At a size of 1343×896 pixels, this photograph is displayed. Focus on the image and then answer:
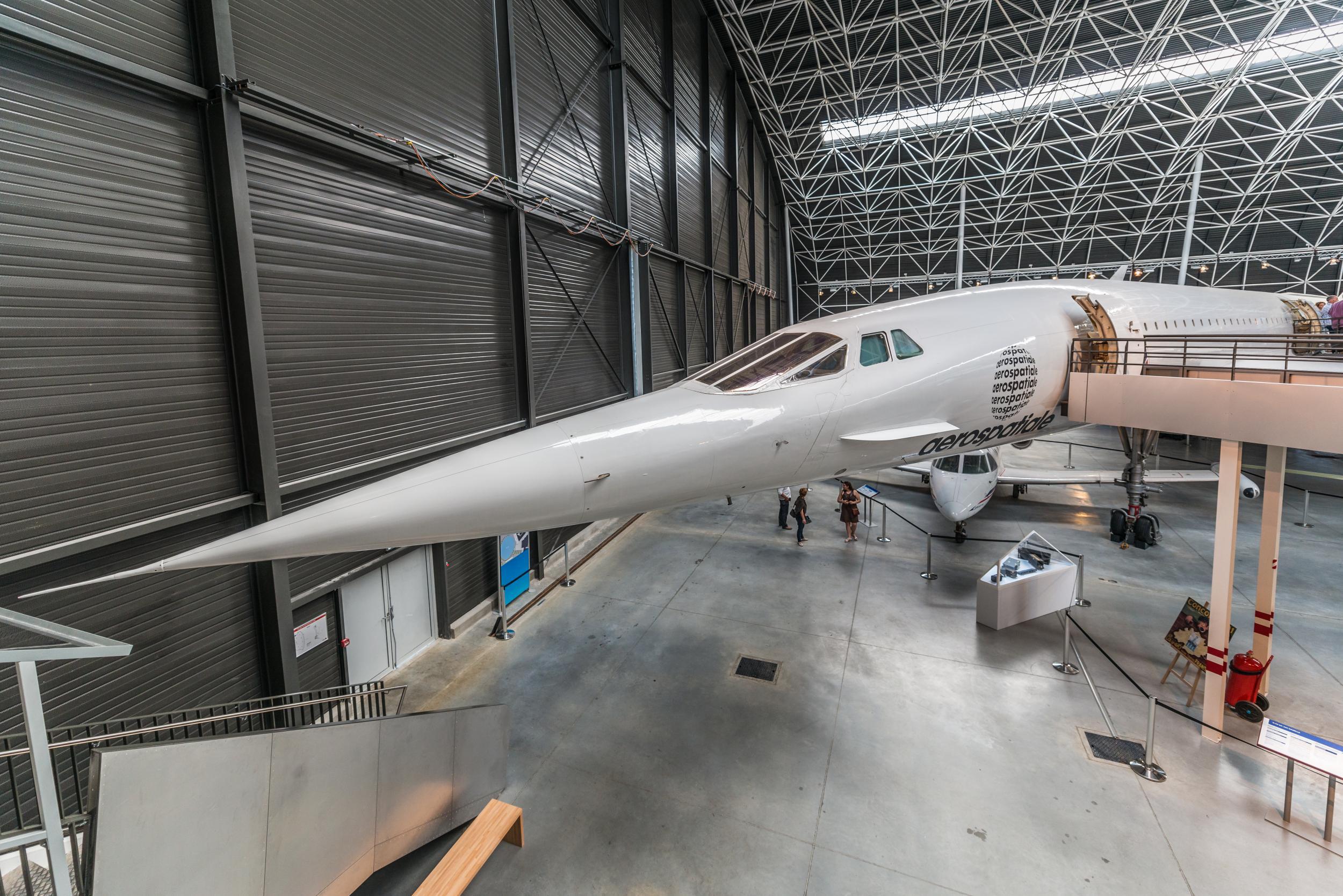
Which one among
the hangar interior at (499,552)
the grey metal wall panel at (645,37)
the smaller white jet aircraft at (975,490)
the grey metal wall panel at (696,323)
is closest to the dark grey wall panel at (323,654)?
the hangar interior at (499,552)

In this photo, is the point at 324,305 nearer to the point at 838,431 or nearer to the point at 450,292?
the point at 450,292

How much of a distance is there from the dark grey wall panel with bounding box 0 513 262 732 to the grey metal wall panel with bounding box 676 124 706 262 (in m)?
16.1

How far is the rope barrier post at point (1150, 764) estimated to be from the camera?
6.53 m

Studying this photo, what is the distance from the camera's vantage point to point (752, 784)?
6648 mm

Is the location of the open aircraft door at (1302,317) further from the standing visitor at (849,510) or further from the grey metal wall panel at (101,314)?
the grey metal wall panel at (101,314)

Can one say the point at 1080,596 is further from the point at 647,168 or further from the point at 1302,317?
the point at 647,168

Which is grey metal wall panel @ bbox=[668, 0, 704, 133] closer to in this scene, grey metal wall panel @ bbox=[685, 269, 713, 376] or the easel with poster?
grey metal wall panel @ bbox=[685, 269, 713, 376]

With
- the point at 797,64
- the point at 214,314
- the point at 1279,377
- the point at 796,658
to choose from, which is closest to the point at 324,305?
the point at 214,314

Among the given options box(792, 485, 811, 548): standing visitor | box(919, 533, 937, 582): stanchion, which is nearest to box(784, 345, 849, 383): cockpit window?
box(919, 533, 937, 582): stanchion

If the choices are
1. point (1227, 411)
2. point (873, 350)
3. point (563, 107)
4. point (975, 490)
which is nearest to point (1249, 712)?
point (1227, 411)

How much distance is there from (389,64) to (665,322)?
1121 centimetres

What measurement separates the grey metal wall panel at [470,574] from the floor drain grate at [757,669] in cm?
490

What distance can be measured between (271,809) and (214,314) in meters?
5.24

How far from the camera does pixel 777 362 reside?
19.7 ft
